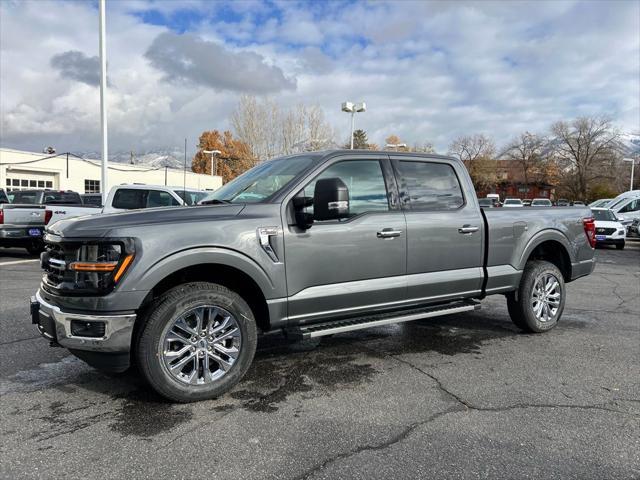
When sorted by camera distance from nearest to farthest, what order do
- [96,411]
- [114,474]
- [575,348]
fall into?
[114,474] < [96,411] < [575,348]

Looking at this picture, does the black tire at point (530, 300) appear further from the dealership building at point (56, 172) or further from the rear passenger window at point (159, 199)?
the dealership building at point (56, 172)

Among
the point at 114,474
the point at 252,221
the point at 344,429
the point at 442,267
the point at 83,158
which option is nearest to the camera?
the point at 114,474

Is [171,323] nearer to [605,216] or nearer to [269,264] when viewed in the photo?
[269,264]

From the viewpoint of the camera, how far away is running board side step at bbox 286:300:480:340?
402cm

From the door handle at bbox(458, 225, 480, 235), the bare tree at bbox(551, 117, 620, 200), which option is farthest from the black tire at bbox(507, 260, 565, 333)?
the bare tree at bbox(551, 117, 620, 200)

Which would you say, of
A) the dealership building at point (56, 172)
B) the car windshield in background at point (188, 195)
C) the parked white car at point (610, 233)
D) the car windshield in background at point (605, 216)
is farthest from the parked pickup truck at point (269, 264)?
the dealership building at point (56, 172)

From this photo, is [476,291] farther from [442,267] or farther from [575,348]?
[575,348]

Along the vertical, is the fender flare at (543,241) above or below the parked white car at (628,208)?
below

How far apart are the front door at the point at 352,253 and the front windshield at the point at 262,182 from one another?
24cm

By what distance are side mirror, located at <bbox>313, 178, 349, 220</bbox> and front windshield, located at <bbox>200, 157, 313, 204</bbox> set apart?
1.51 feet

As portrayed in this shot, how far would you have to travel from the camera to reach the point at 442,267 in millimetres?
4863

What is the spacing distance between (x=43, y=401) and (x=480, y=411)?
10.5ft

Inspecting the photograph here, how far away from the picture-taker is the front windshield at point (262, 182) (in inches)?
167

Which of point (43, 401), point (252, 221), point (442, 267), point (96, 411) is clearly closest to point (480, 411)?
point (442, 267)
